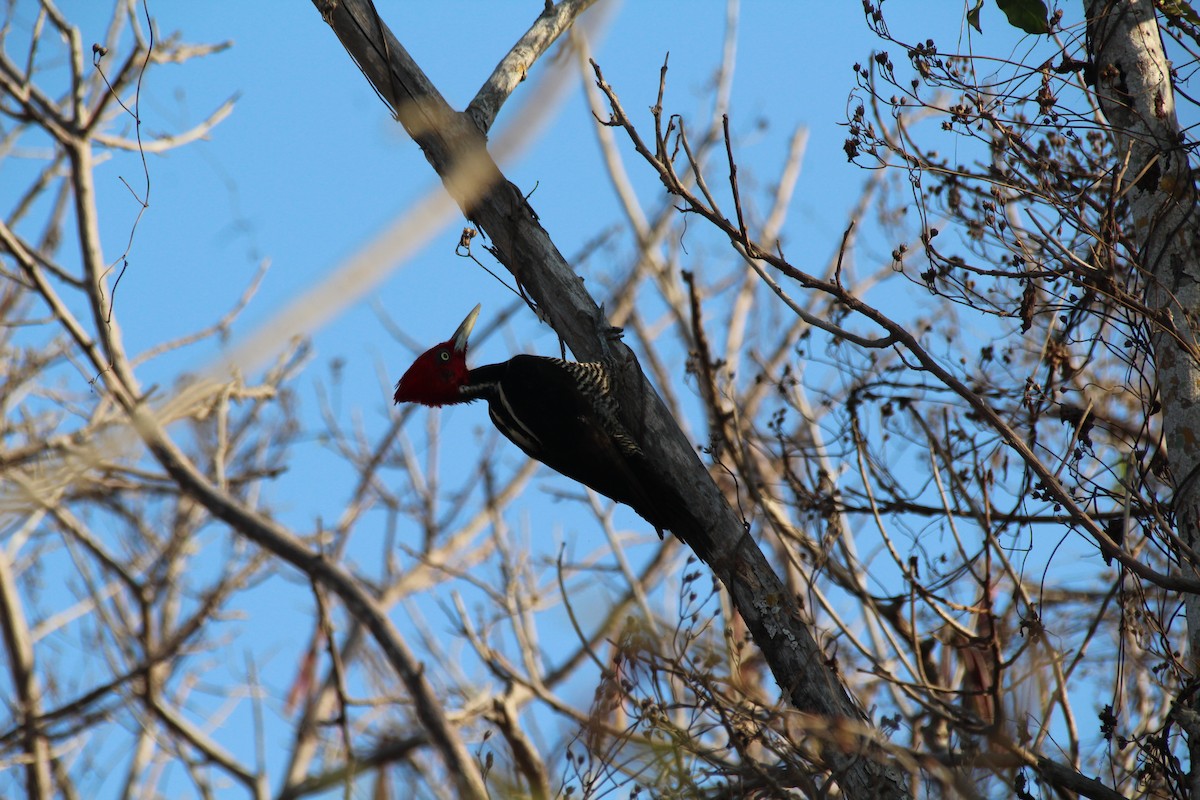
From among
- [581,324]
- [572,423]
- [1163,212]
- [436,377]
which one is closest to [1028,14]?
[1163,212]

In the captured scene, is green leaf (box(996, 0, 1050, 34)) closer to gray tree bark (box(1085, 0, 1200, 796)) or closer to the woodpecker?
gray tree bark (box(1085, 0, 1200, 796))

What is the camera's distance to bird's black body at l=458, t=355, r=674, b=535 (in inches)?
209

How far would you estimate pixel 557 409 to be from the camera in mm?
5871

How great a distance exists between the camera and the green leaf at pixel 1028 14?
4.28m

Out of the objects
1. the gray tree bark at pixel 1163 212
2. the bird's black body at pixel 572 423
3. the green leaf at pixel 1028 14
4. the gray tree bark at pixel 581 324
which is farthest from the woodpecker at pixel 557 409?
the green leaf at pixel 1028 14

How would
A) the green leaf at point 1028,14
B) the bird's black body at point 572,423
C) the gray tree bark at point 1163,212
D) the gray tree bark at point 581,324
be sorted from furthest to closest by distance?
the bird's black body at point 572,423
the gray tree bark at point 581,324
the green leaf at point 1028,14
the gray tree bark at point 1163,212

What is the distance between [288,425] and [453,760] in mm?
6513

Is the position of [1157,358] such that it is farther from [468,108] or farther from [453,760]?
[453,760]

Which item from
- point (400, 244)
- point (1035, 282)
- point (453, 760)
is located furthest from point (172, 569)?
point (400, 244)

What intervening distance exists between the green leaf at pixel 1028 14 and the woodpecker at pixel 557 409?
2.38 metres

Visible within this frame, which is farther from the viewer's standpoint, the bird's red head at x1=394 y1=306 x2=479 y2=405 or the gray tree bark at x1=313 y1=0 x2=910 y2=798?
the bird's red head at x1=394 y1=306 x2=479 y2=405

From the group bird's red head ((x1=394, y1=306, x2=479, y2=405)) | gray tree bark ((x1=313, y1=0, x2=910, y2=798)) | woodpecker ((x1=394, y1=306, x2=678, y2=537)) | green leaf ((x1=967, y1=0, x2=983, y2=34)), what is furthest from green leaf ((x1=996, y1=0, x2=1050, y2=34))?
bird's red head ((x1=394, y1=306, x2=479, y2=405))

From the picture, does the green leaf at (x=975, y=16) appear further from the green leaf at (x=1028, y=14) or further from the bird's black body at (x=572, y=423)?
the bird's black body at (x=572, y=423)

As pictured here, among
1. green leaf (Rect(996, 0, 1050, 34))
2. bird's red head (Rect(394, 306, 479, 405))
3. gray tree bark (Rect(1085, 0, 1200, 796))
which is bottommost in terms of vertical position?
gray tree bark (Rect(1085, 0, 1200, 796))
